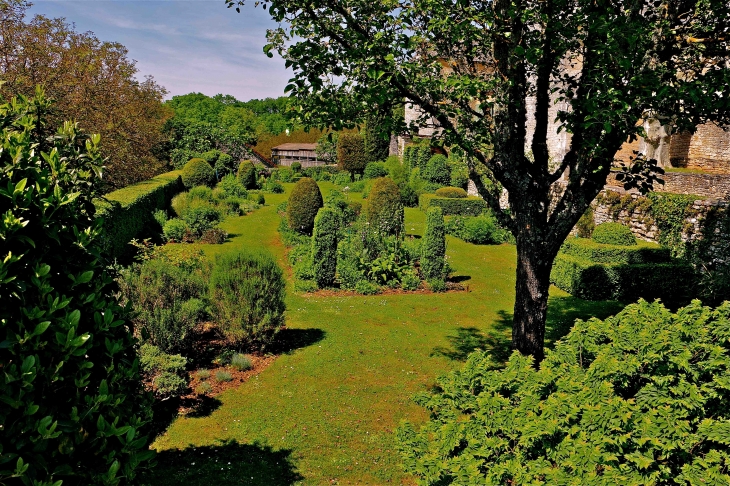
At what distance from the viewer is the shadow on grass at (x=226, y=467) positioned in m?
5.34

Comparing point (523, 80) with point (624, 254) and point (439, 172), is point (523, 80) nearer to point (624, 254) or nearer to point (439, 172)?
point (624, 254)

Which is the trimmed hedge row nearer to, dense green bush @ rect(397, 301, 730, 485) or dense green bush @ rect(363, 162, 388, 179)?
dense green bush @ rect(397, 301, 730, 485)

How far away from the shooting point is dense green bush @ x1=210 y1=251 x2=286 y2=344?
866 centimetres

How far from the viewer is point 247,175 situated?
35.5 meters

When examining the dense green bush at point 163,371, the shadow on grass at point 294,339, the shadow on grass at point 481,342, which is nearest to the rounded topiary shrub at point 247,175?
the shadow on grass at point 294,339

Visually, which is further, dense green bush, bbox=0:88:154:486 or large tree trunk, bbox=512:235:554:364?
large tree trunk, bbox=512:235:554:364

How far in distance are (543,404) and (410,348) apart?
247 inches

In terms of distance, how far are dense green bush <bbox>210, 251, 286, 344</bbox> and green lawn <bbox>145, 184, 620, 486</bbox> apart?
783 mm

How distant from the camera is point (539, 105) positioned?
6.52m

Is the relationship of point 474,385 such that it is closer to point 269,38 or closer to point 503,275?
point 269,38

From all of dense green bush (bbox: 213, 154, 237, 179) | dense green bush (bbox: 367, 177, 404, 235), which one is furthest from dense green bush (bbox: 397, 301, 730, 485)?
dense green bush (bbox: 213, 154, 237, 179)

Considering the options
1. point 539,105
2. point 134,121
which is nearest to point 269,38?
point 539,105

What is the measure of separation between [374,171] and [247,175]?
1187 cm

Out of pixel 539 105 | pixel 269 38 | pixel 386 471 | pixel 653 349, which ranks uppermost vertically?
pixel 269 38
